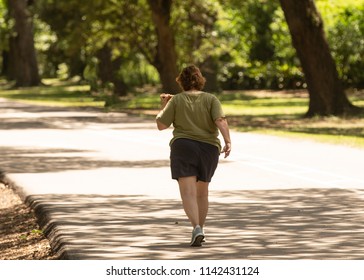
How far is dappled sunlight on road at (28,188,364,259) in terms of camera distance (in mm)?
10844

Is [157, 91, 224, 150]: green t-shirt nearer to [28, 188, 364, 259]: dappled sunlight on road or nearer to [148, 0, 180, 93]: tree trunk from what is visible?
[28, 188, 364, 259]: dappled sunlight on road

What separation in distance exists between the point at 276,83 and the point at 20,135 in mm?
31330

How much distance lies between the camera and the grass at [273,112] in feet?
96.1

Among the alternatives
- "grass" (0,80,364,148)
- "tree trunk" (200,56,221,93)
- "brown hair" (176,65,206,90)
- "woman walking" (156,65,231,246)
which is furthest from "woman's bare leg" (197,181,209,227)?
"tree trunk" (200,56,221,93)

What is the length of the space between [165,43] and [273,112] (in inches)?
251

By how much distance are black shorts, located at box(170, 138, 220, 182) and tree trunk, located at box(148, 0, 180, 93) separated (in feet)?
111

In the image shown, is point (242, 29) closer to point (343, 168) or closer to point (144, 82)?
point (144, 82)

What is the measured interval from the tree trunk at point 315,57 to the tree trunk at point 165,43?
1017 centimetres

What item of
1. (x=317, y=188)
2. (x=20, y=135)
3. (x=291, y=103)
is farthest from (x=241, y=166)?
(x=291, y=103)

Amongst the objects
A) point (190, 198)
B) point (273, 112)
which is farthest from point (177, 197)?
point (273, 112)

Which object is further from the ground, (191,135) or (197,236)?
(191,135)

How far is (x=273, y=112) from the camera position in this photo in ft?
133

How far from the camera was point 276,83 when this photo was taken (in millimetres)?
59875

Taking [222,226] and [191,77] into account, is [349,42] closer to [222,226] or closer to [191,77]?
[222,226]
